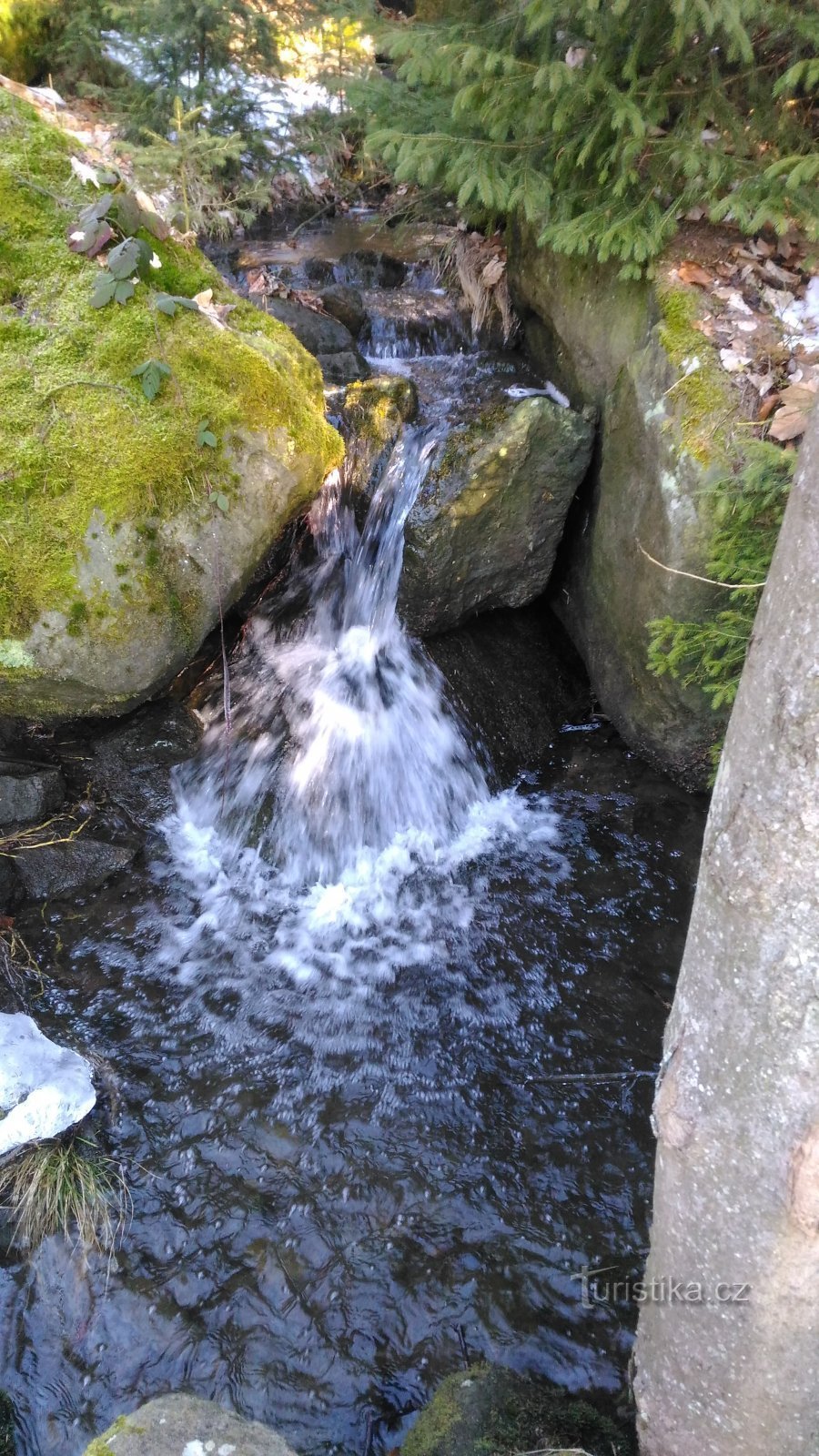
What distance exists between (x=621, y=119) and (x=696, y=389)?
1396 millimetres

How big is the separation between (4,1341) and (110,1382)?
424 millimetres

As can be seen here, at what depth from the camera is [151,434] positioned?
13.9 ft

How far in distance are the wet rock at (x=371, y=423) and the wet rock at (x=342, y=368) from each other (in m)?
0.63

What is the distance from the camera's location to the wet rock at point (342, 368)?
665 centimetres

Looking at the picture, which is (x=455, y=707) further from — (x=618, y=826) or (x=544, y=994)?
(x=544, y=994)

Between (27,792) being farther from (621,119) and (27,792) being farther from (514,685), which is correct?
(621,119)

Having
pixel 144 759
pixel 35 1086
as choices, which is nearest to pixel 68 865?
pixel 144 759

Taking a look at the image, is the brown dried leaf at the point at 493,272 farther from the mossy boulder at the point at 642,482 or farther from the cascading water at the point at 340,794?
the cascading water at the point at 340,794

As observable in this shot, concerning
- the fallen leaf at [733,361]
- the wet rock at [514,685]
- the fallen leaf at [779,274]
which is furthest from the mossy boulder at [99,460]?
the fallen leaf at [779,274]

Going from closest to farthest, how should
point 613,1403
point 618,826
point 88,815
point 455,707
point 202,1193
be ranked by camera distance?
1. point 613,1403
2. point 202,1193
3. point 88,815
4. point 618,826
5. point 455,707

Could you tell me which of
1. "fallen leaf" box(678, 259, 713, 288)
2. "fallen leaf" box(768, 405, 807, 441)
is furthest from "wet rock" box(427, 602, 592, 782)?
"fallen leaf" box(678, 259, 713, 288)

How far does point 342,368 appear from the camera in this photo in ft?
22.1

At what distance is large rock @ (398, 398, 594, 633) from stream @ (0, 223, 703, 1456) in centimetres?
27

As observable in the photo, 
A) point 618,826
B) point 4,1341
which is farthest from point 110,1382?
point 618,826
